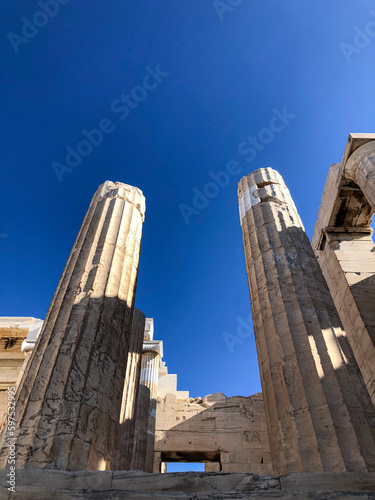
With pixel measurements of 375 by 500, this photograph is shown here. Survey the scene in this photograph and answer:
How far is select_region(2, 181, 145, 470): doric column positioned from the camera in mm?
5219

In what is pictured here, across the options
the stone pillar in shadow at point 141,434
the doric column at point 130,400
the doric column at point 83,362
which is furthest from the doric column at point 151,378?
the doric column at point 83,362

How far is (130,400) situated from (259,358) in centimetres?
549

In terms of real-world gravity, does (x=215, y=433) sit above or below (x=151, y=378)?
below

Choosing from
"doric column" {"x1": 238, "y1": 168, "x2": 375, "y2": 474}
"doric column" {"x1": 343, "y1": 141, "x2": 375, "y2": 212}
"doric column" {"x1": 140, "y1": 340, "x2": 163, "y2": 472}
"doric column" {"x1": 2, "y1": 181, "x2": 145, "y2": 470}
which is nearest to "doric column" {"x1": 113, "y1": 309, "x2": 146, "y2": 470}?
"doric column" {"x1": 2, "y1": 181, "x2": 145, "y2": 470}

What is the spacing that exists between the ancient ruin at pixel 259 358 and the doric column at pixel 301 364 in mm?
24

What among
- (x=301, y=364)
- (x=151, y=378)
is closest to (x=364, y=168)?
(x=301, y=364)

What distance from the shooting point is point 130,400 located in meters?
11.5

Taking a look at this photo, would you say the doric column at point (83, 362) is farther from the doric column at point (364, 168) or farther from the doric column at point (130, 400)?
the doric column at point (364, 168)

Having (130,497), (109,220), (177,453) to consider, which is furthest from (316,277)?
(177,453)

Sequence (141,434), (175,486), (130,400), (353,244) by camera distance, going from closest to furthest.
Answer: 1. (175,486)
2. (130,400)
3. (353,244)
4. (141,434)

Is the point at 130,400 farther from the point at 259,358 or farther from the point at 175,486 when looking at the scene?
the point at 175,486

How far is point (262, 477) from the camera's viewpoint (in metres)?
4.68

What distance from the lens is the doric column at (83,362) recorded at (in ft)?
17.1

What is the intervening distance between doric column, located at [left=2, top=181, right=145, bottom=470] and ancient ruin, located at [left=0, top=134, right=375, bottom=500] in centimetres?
2
